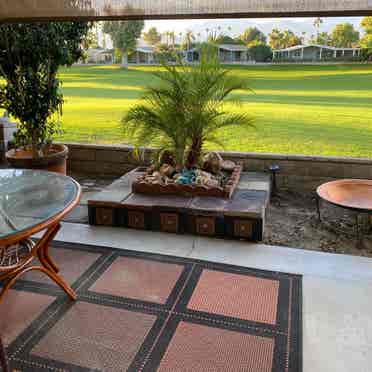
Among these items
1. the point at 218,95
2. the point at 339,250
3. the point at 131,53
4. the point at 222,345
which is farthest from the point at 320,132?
the point at 131,53

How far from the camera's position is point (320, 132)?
22.4ft

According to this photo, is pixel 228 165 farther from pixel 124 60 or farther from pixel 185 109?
pixel 124 60

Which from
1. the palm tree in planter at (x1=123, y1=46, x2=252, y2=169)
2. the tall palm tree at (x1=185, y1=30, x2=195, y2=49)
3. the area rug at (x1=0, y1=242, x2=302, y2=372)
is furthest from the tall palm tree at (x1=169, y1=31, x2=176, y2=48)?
the area rug at (x1=0, y1=242, x2=302, y2=372)

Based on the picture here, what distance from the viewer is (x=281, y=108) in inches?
383

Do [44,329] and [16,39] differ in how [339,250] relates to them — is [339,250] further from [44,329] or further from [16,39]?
[16,39]

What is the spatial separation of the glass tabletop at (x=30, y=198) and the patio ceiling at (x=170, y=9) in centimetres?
120

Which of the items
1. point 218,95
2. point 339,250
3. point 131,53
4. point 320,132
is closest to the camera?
point 339,250

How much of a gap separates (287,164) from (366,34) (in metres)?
3.34

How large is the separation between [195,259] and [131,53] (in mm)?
10808

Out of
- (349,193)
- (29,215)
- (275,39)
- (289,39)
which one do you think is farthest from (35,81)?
(289,39)

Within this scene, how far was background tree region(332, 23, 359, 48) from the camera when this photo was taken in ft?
24.3

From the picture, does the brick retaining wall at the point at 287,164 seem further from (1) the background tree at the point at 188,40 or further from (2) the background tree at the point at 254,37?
(2) the background tree at the point at 254,37

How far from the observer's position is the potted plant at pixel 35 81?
4.02 m

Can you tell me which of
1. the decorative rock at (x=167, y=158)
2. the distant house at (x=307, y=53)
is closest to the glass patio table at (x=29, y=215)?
the decorative rock at (x=167, y=158)
